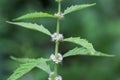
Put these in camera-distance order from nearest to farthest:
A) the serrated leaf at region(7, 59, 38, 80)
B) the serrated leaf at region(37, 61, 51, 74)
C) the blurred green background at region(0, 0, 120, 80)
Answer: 1. the serrated leaf at region(7, 59, 38, 80)
2. the serrated leaf at region(37, 61, 51, 74)
3. the blurred green background at region(0, 0, 120, 80)

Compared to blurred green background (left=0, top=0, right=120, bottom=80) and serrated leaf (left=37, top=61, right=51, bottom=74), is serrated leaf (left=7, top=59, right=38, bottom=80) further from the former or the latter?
blurred green background (left=0, top=0, right=120, bottom=80)

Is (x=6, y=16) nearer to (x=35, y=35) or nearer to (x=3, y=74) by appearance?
(x=35, y=35)

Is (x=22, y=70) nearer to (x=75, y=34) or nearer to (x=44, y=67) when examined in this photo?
(x=44, y=67)

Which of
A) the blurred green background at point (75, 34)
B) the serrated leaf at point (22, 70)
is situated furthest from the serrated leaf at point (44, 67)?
the blurred green background at point (75, 34)

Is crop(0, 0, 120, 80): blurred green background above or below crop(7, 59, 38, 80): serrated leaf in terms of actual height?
above

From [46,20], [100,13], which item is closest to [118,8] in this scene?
[100,13]

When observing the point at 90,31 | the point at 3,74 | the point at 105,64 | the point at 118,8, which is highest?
the point at 118,8

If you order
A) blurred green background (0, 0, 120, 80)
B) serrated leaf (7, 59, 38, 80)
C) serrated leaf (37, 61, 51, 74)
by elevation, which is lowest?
serrated leaf (7, 59, 38, 80)

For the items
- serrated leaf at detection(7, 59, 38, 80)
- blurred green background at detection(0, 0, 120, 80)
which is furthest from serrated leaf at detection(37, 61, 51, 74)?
blurred green background at detection(0, 0, 120, 80)

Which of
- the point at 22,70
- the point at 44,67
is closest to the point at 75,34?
the point at 44,67

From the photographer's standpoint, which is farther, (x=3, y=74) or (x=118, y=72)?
(x=118, y=72)
